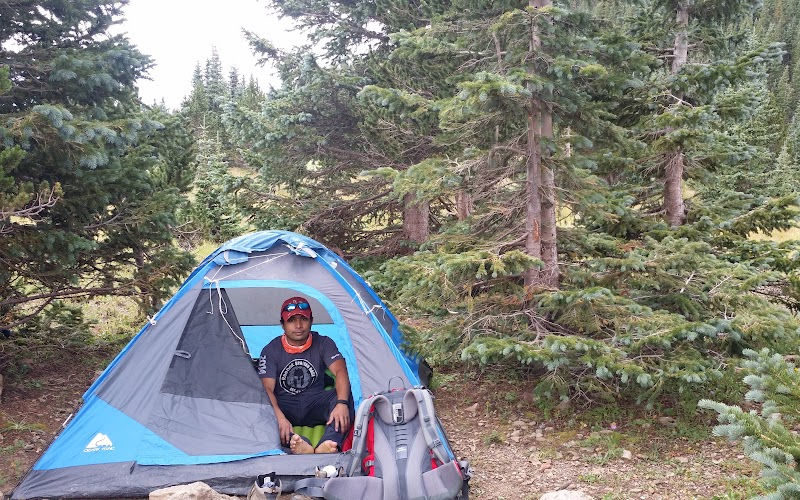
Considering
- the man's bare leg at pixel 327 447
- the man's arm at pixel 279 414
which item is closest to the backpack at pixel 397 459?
the man's bare leg at pixel 327 447

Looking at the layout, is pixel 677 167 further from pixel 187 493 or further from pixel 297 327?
pixel 187 493

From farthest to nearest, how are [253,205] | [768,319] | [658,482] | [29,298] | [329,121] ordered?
1. [253,205]
2. [329,121]
3. [29,298]
4. [768,319]
5. [658,482]

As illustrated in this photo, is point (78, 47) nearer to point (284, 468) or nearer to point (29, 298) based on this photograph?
point (29, 298)

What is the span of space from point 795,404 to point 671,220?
17.3ft

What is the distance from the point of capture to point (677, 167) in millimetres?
7145

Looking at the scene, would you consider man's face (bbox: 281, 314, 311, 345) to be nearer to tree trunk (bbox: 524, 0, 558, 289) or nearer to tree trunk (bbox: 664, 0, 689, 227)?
tree trunk (bbox: 524, 0, 558, 289)

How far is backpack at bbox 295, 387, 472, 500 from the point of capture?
4.02 m

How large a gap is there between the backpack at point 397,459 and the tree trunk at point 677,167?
15.5 feet

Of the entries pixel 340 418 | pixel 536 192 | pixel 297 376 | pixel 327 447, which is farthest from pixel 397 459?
pixel 536 192

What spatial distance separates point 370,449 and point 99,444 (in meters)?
2.34

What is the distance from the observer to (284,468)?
455cm


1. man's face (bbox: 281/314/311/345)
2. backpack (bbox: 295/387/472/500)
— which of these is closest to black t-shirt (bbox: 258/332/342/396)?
man's face (bbox: 281/314/311/345)

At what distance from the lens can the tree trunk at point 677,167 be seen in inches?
277

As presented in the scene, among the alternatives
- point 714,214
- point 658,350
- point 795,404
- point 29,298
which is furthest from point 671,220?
point 29,298
